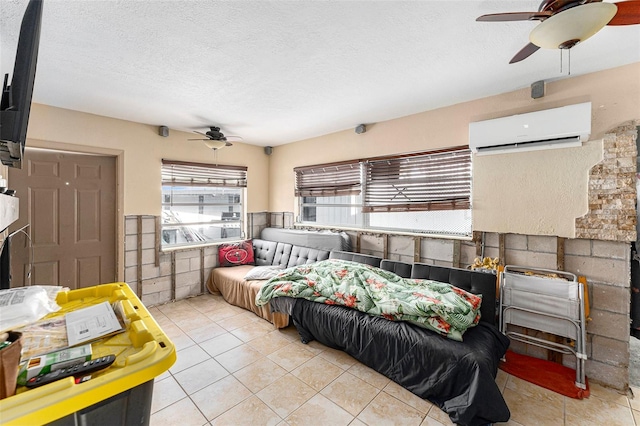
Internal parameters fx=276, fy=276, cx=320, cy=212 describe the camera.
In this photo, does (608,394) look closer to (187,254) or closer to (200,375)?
(200,375)

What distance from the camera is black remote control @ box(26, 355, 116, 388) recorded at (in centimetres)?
77

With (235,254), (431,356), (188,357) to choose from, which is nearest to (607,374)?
(431,356)

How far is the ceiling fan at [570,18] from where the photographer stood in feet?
3.88

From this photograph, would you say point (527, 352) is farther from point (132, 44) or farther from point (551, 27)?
point (132, 44)

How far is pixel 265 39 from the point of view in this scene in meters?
1.82

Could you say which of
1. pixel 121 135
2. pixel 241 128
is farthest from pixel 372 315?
pixel 121 135

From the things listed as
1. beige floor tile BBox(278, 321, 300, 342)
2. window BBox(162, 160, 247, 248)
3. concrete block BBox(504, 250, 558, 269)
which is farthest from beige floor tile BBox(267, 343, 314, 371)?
window BBox(162, 160, 247, 248)

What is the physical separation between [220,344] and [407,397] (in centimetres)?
181

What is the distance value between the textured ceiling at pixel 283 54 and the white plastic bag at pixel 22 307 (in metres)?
1.50

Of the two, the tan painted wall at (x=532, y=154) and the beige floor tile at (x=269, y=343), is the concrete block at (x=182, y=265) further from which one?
the tan painted wall at (x=532, y=154)

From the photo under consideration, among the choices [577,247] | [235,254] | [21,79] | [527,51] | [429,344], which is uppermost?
[527,51]

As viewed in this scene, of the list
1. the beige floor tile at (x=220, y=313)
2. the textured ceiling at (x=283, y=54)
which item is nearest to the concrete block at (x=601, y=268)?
the textured ceiling at (x=283, y=54)

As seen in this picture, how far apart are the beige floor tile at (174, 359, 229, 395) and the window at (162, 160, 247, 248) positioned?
6.97ft

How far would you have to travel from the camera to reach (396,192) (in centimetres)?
347
